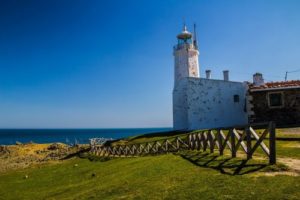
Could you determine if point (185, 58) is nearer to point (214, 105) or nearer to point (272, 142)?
point (214, 105)

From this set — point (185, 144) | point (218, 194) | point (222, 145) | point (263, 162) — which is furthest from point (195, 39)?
point (218, 194)

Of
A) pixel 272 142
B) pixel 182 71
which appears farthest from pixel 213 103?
pixel 272 142

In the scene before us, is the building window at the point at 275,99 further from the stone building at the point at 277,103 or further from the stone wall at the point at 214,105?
the stone wall at the point at 214,105

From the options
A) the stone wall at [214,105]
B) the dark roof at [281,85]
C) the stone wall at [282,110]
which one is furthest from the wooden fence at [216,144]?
the stone wall at [214,105]

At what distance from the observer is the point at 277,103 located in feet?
98.4

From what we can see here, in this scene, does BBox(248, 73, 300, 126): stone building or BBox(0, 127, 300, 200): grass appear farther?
BBox(248, 73, 300, 126): stone building

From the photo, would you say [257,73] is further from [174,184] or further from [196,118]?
[174,184]

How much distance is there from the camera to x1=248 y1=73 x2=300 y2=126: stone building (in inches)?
1153

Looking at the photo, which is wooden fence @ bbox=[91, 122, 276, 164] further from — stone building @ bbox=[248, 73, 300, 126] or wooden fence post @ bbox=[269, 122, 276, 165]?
stone building @ bbox=[248, 73, 300, 126]

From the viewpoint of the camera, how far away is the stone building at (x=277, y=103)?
96.1 ft

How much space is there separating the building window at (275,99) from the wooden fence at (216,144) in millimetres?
7931

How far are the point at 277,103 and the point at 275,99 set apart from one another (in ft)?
1.44

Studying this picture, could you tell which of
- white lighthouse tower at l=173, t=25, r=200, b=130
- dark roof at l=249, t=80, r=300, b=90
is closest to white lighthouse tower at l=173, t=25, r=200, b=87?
white lighthouse tower at l=173, t=25, r=200, b=130

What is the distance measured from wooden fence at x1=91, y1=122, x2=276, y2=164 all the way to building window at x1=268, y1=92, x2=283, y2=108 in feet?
26.0
